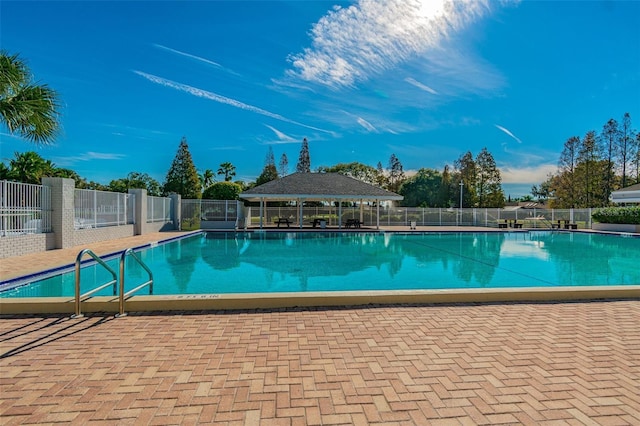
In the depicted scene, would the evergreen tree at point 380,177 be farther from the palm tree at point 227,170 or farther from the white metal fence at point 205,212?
the white metal fence at point 205,212

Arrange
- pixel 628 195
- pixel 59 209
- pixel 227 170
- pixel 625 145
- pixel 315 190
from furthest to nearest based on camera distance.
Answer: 1. pixel 227 170
2. pixel 625 145
3. pixel 628 195
4. pixel 315 190
5. pixel 59 209

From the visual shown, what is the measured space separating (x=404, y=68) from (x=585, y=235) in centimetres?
1458

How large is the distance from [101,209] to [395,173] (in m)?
41.3

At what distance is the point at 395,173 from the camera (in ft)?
164

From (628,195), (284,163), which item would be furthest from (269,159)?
(628,195)

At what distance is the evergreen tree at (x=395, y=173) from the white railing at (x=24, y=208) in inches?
1690

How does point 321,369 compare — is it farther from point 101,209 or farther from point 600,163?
point 600,163

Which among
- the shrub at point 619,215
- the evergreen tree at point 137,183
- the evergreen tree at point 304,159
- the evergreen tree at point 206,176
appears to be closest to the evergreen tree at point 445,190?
the evergreen tree at point 304,159

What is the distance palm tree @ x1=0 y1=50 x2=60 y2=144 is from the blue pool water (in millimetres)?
3292

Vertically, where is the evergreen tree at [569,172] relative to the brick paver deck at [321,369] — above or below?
above

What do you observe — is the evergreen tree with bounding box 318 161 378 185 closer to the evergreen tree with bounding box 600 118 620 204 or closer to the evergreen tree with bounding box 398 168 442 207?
the evergreen tree with bounding box 398 168 442 207

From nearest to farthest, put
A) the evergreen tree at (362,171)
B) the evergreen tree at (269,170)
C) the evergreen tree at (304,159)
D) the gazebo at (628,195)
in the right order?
the gazebo at (628,195), the evergreen tree at (269,170), the evergreen tree at (304,159), the evergreen tree at (362,171)

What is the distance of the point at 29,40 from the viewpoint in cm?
1388

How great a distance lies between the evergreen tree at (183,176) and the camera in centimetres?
4116
